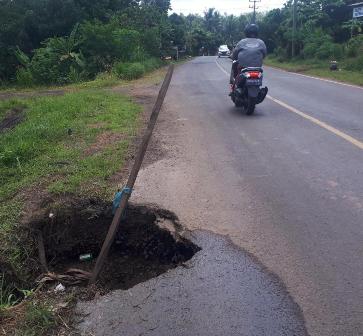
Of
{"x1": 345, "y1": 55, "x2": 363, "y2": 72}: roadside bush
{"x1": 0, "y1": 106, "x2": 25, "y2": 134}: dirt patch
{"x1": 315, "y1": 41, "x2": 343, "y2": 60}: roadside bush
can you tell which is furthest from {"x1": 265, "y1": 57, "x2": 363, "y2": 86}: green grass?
{"x1": 0, "y1": 106, "x2": 25, "y2": 134}: dirt patch

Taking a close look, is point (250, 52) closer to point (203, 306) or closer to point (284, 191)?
point (284, 191)

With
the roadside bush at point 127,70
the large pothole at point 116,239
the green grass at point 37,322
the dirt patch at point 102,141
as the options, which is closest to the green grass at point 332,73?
the roadside bush at point 127,70

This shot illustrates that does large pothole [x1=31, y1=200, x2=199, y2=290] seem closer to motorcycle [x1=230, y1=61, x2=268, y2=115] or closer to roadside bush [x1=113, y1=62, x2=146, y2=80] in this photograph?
motorcycle [x1=230, y1=61, x2=268, y2=115]

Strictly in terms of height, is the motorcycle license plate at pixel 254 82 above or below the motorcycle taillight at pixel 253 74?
below

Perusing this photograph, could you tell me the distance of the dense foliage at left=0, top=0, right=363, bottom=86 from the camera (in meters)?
20.8

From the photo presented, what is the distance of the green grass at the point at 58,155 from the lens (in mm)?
4742

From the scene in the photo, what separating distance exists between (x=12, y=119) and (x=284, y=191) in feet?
23.4

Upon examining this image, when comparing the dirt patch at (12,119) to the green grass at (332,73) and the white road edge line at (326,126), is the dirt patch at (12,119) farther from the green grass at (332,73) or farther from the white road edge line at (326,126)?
the green grass at (332,73)

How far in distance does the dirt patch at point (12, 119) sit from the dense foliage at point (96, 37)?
29.9 ft

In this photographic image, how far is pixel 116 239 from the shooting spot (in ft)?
14.7

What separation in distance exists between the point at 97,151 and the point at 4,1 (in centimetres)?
2071

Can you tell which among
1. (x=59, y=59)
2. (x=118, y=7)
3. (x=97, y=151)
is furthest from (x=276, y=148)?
(x=118, y=7)

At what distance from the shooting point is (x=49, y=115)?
9.52 meters

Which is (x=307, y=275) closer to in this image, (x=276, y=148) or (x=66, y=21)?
(x=276, y=148)
